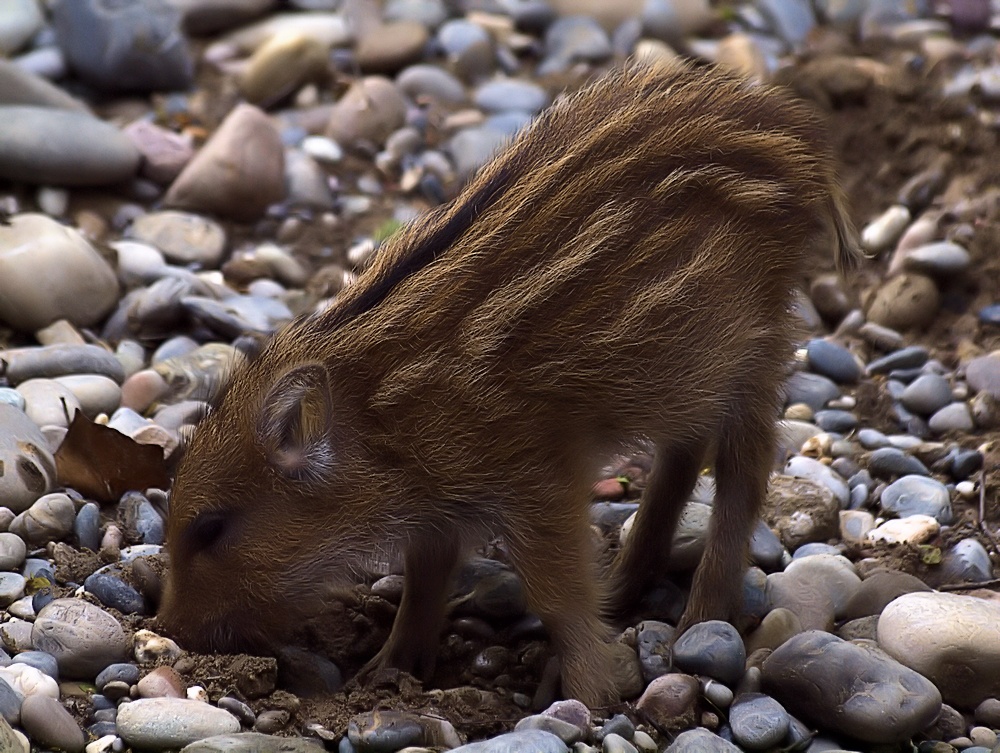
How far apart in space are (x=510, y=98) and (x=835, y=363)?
11.4 ft

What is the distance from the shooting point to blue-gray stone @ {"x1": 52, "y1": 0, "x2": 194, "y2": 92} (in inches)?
336

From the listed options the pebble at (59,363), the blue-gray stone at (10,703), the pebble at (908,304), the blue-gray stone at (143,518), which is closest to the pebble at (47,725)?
the blue-gray stone at (10,703)

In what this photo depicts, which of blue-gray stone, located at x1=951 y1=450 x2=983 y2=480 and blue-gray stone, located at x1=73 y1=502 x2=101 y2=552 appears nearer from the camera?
blue-gray stone, located at x1=73 y1=502 x2=101 y2=552

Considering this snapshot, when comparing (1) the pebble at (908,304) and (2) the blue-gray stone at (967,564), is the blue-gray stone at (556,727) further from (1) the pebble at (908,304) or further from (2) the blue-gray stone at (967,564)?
(1) the pebble at (908,304)

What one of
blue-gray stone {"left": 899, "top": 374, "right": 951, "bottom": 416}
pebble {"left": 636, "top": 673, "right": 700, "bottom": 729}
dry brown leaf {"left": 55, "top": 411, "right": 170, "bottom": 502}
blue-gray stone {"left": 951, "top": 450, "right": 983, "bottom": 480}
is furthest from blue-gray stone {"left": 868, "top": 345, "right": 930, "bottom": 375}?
dry brown leaf {"left": 55, "top": 411, "right": 170, "bottom": 502}

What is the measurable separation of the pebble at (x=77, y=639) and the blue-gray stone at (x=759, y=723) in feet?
6.18

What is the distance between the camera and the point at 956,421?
5941 millimetres

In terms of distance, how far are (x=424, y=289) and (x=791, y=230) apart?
4.24 feet

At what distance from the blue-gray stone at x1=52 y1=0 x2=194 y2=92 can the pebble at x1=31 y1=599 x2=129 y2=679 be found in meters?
5.29

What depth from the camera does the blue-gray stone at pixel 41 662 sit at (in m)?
3.99

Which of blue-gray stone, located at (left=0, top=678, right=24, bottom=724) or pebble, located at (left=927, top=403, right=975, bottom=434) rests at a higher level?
blue-gray stone, located at (left=0, top=678, right=24, bottom=724)

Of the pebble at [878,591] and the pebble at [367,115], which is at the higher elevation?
the pebble at [878,591]

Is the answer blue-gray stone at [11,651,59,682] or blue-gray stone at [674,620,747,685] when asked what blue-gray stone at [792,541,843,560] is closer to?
blue-gray stone at [674,620,747,685]

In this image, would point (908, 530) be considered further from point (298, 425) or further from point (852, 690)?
point (298, 425)
